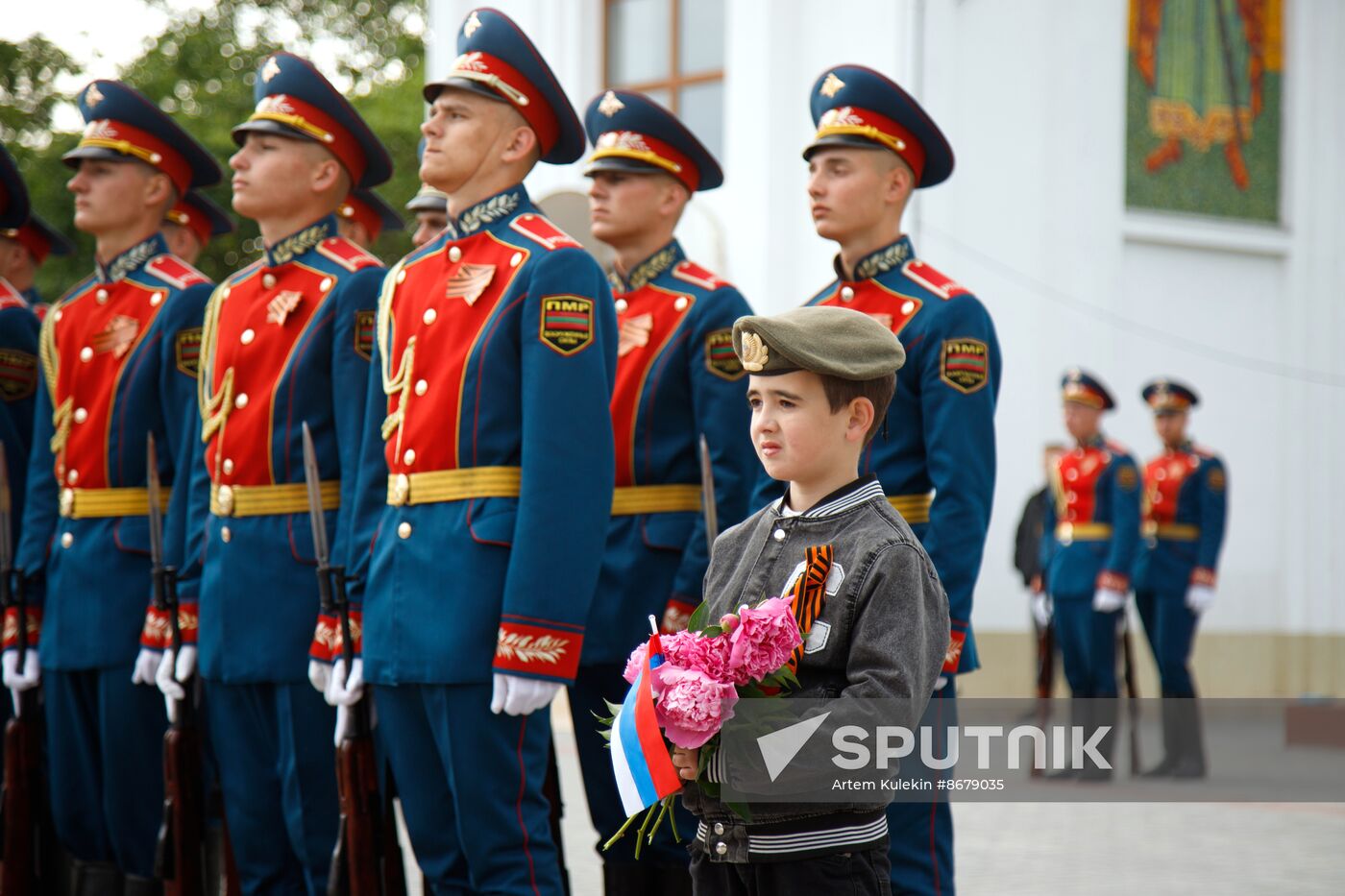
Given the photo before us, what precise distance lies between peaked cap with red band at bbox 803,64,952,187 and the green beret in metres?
1.56

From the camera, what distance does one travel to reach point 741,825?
297 centimetres

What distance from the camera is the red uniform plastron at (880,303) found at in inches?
174

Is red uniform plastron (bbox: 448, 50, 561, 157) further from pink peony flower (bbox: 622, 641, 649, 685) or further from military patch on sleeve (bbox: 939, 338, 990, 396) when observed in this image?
pink peony flower (bbox: 622, 641, 649, 685)

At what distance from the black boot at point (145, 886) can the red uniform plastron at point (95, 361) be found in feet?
3.50

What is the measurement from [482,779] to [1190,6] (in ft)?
45.2

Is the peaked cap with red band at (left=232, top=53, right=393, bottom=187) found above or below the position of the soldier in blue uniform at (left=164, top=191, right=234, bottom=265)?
above

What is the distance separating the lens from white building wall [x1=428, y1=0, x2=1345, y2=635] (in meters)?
14.5

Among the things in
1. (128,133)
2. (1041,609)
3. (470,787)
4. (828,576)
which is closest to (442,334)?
(470,787)

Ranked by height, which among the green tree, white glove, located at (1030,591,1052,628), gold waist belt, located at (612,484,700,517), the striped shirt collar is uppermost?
the green tree

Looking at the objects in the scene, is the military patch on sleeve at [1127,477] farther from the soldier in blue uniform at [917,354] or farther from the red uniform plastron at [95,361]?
the red uniform plastron at [95,361]

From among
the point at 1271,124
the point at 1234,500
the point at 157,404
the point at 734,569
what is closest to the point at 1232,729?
the point at 1234,500

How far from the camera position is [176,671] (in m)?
4.82

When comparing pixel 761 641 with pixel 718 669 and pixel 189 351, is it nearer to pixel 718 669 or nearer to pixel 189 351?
pixel 718 669

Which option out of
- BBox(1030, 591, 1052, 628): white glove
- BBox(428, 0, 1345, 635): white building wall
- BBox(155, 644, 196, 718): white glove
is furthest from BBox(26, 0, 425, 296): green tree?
BBox(155, 644, 196, 718): white glove
